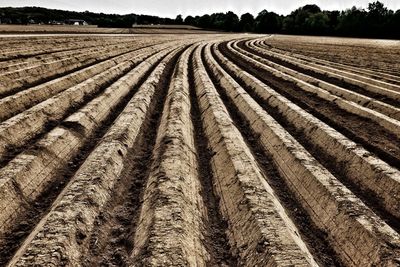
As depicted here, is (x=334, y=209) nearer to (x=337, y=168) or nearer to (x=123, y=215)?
(x=337, y=168)

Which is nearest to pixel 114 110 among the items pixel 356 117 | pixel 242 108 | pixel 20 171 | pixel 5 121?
pixel 5 121

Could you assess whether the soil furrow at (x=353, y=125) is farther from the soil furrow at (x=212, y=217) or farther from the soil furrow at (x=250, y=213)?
the soil furrow at (x=212, y=217)

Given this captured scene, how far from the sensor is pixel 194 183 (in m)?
3.26

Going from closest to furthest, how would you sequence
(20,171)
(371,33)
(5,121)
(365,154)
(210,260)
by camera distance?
(210,260) < (20,171) < (365,154) < (5,121) < (371,33)

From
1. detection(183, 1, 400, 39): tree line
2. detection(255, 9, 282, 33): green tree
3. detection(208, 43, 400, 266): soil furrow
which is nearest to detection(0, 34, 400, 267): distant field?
detection(208, 43, 400, 266): soil furrow

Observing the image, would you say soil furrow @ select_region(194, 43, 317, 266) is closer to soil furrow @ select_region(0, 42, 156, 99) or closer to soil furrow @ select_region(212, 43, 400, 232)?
soil furrow @ select_region(212, 43, 400, 232)

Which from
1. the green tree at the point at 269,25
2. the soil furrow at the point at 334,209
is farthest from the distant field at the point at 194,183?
the green tree at the point at 269,25

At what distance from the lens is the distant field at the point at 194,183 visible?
2.27 m

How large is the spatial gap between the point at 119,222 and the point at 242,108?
153 inches

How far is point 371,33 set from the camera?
157ft

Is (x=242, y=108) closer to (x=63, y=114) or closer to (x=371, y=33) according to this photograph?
(x=63, y=114)

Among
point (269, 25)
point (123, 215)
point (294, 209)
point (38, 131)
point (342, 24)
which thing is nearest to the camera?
point (123, 215)

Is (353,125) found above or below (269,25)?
above

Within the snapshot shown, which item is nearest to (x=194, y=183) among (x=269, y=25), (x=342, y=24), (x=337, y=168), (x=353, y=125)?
(x=337, y=168)
